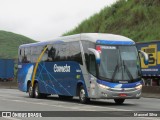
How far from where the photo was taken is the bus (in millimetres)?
21391

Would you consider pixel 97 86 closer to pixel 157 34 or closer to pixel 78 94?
pixel 78 94

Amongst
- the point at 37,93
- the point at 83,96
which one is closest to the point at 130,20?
the point at 37,93

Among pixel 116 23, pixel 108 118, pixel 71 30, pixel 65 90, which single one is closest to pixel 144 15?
pixel 116 23

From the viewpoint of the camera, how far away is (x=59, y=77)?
2542 cm

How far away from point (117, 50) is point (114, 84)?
61.5 inches

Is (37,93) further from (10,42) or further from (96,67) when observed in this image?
(10,42)

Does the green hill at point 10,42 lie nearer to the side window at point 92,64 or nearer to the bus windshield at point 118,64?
the side window at point 92,64

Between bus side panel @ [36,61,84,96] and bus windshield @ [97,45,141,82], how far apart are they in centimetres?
166

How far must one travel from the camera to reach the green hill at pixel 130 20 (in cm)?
4747

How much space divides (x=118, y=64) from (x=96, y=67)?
37.3 inches

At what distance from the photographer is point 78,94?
918 inches

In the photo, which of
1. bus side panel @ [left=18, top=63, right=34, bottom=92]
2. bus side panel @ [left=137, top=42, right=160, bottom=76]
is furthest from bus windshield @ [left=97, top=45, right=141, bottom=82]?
bus side panel @ [left=137, top=42, right=160, bottom=76]

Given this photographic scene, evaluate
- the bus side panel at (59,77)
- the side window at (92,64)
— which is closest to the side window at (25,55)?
the bus side panel at (59,77)

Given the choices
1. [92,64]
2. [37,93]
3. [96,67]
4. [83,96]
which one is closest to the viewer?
[96,67]
